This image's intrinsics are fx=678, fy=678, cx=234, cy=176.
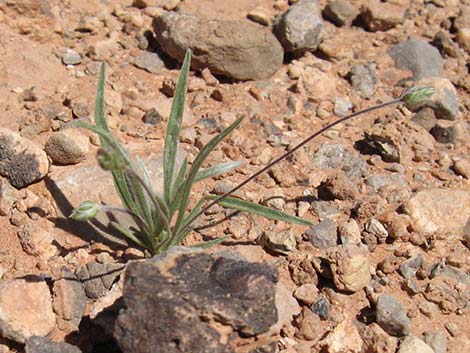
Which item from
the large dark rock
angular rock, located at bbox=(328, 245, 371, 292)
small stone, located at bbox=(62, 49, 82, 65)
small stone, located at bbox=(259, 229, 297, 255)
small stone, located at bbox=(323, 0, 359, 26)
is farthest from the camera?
small stone, located at bbox=(323, 0, 359, 26)

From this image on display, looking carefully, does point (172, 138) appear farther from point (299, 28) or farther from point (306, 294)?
point (299, 28)

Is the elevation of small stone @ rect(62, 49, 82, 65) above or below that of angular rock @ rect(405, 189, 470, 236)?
above

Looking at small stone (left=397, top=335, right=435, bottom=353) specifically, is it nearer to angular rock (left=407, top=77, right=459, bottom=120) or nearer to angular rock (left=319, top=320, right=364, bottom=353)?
angular rock (left=319, top=320, right=364, bottom=353)

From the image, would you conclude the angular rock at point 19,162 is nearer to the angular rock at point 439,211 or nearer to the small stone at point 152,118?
the small stone at point 152,118

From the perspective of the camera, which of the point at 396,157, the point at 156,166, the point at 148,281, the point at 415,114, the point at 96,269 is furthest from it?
the point at 415,114

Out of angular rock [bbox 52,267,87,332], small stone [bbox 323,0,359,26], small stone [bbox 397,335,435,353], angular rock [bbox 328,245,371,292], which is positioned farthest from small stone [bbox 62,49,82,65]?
small stone [bbox 397,335,435,353]

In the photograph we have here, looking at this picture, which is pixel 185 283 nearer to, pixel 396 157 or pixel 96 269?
pixel 96 269

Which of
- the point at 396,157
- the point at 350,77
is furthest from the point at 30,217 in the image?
the point at 350,77
